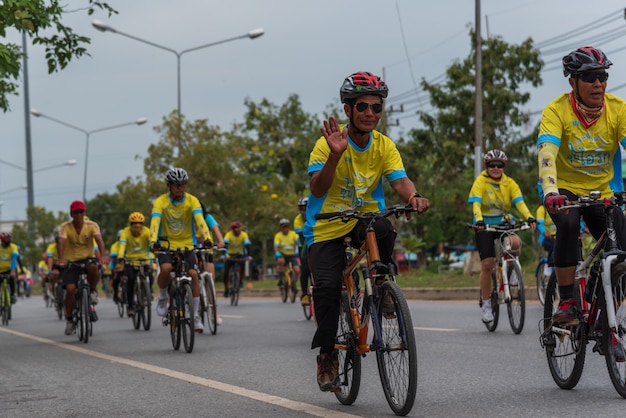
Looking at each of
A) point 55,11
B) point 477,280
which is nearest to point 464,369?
point 55,11

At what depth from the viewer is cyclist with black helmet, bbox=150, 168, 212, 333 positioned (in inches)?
501

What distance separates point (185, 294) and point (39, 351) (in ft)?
7.38

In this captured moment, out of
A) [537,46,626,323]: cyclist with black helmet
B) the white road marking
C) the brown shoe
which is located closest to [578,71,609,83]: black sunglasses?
[537,46,626,323]: cyclist with black helmet

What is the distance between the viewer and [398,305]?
620cm

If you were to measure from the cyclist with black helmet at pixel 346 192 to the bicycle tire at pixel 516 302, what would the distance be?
5.21 m

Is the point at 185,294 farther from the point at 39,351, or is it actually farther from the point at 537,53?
the point at 537,53

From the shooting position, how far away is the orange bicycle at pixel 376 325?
6.16 metres

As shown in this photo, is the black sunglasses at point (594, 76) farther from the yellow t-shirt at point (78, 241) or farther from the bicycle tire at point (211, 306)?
the yellow t-shirt at point (78, 241)

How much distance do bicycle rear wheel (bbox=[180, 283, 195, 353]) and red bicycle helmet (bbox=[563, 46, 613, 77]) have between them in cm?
603

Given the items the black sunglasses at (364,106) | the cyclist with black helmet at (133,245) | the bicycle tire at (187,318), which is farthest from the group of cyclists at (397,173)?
the cyclist with black helmet at (133,245)

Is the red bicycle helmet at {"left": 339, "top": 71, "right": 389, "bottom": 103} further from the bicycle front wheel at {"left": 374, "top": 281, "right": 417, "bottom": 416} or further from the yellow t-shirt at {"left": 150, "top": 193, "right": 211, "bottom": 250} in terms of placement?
the yellow t-shirt at {"left": 150, "top": 193, "right": 211, "bottom": 250}

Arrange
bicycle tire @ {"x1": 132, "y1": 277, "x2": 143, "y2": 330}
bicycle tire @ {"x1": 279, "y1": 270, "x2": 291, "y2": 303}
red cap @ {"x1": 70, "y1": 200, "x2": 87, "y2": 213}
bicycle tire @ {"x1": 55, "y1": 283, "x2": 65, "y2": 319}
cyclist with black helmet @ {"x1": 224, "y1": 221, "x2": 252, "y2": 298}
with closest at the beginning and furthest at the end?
1. red cap @ {"x1": 70, "y1": 200, "x2": 87, "y2": 213}
2. bicycle tire @ {"x1": 132, "y1": 277, "x2": 143, "y2": 330}
3. bicycle tire @ {"x1": 55, "y1": 283, "x2": 65, "y2": 319}
4. bicycle tire @ {"x1": 279, "y1": 270, "x2": 291, "y2": 303}
5. cyclist with black helmet @ {"x1": 224, "y1": 221, "x2": 252, "y2": 298}

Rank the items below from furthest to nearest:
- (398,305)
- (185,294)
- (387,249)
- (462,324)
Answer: (462,324) < (185,294) < (387,249) < (398,305)

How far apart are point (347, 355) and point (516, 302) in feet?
18.0
